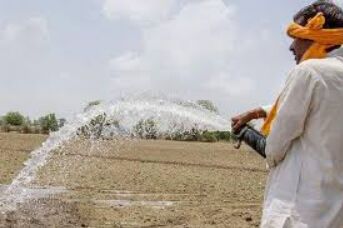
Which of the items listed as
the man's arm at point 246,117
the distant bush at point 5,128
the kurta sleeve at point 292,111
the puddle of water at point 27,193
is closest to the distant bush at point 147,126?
the puddle of water at point 27,193

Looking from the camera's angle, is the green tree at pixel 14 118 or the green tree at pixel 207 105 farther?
the green tree at pixel 14 118

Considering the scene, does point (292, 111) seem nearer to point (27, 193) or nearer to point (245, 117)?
point (245, 117)

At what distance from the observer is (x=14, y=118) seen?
181 feet

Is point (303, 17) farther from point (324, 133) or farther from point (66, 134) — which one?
point (66, 134)

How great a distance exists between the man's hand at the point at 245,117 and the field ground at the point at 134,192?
19.0ft

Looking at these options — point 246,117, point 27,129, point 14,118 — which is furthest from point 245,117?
point 14,118

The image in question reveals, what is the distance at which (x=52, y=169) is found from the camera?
17.2m

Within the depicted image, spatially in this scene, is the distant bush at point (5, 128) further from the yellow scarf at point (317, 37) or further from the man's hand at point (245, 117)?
the yellow scarf at point (317, 37)

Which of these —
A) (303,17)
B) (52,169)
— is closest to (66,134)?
(52,169)

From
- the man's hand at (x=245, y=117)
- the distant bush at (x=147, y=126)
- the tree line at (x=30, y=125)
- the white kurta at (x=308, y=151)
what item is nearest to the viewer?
the white kurta at (x=308, y=151)

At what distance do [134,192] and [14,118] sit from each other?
4232cm

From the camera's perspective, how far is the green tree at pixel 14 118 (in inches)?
2100

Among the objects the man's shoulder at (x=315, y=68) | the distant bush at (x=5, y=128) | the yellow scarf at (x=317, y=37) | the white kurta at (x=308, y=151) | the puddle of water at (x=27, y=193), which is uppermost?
the yellow scarf at (x=317, y=37)

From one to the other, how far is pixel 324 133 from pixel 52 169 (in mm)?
14458
